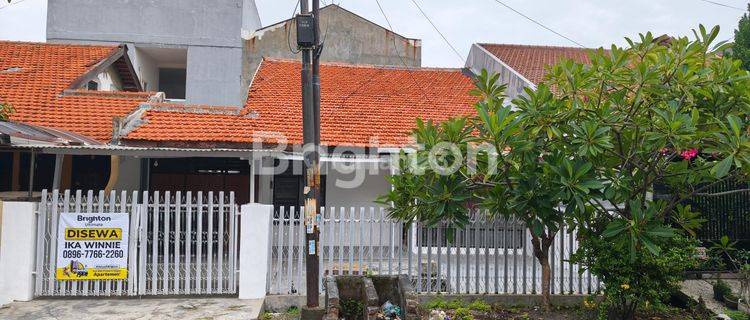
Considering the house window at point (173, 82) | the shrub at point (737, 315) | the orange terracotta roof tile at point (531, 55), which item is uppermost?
the orange terracotta roof tile at point (531, 55)

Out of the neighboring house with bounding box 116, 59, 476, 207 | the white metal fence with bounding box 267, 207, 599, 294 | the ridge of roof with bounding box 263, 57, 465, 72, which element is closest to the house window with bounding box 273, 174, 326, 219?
the neighboring house with bounding box 116, 59, 476, 207

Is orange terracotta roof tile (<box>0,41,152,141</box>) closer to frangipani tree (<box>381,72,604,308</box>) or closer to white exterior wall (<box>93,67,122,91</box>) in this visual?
white exterior wall (<box>93,67,122,91</box>)

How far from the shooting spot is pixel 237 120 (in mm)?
11109

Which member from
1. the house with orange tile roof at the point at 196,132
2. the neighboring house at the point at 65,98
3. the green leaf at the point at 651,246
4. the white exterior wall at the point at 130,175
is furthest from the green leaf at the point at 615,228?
the white exterior wall at the point at 130,175

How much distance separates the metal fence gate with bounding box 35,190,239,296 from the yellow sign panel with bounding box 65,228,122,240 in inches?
6.9

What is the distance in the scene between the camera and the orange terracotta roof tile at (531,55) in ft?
53.4

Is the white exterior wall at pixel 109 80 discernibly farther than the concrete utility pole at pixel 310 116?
Yes

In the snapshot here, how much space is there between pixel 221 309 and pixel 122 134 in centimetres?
454

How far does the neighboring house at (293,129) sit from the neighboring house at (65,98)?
121cm

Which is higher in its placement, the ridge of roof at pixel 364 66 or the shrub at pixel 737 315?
the ridge of roof at pixel 364 66

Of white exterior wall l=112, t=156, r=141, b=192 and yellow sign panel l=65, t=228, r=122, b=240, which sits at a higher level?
white exterior wall l=112, t=156, r=141, b=192

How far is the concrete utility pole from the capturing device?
657 centimetres

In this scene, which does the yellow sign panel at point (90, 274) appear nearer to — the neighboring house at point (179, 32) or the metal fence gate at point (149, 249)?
the metal fence gate at point (149, 249)

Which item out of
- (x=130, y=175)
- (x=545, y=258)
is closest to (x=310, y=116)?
(x=545, y=258)
